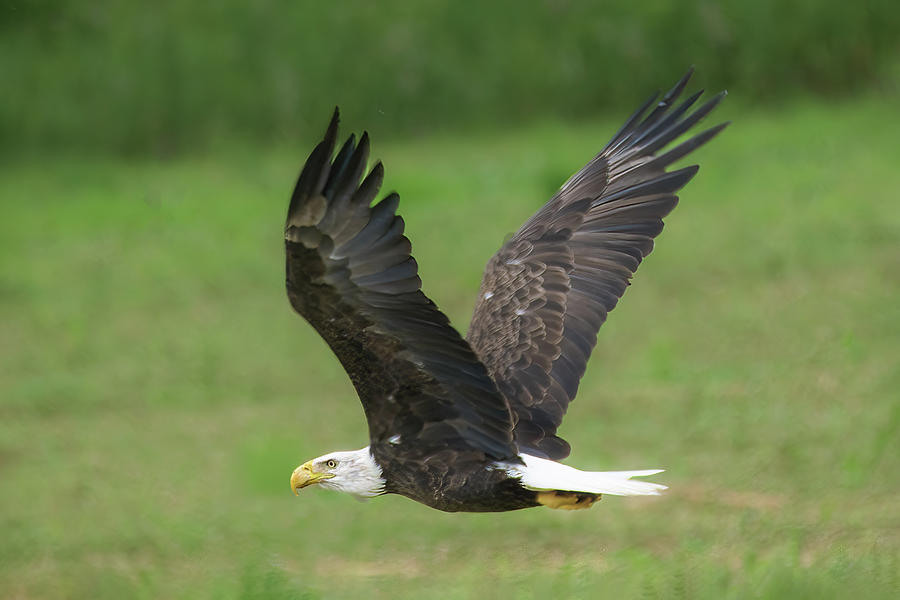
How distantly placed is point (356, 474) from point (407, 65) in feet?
38.4

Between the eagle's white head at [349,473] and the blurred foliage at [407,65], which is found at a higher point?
the blurred foliage at [407,65]

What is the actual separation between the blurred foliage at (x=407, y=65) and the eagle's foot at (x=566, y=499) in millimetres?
11588

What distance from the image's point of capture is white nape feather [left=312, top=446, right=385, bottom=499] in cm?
525

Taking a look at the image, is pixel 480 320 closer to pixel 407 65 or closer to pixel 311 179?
pixel 311 179

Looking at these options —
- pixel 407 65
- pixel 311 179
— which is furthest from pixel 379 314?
pixel 407 65

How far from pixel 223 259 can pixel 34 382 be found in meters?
2.69

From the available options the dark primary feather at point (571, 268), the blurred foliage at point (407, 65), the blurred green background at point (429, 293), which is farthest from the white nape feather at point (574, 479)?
the blurred foliage at point (407, 65)

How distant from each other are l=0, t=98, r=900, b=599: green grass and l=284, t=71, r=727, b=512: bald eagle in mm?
1022

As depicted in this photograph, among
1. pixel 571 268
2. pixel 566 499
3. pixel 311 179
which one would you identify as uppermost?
pixel 571 268

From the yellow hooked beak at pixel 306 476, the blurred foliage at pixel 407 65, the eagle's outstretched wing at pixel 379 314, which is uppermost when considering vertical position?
the blurred foliage at pixel 407 65

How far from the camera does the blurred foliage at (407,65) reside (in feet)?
54.0

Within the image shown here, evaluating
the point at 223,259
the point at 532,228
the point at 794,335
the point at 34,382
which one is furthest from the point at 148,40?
the point at 532,228

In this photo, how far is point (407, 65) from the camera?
651 inches

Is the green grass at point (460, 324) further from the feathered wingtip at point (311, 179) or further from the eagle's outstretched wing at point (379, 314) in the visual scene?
the feathered wingtip at point (311, 179)
